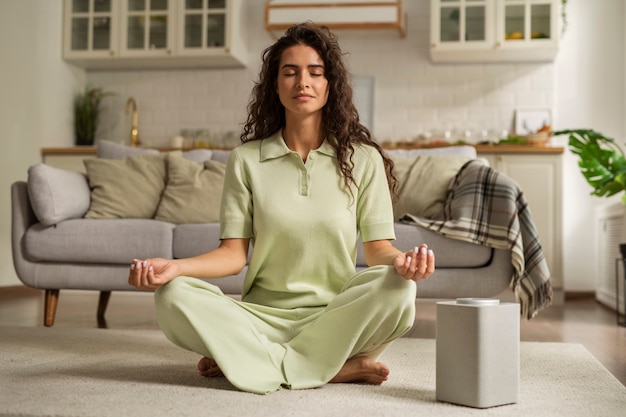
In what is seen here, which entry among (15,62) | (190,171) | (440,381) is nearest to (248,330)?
(440,381)

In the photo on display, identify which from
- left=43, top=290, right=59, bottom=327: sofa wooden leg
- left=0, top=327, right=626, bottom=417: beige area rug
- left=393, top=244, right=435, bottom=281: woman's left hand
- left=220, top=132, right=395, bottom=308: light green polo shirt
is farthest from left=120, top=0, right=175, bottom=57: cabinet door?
left=393, top=244, right=435, bottom=281: woman's left hand

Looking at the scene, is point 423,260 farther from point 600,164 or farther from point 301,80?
point 600,164

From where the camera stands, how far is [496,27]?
5.04 meters

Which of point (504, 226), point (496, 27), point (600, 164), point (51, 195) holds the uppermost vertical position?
point (496, 27)

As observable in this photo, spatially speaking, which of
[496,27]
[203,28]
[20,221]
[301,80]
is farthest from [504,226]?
[203,28]

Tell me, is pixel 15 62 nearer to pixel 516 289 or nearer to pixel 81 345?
pixel 81 345

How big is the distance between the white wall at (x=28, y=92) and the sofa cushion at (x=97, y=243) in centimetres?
195

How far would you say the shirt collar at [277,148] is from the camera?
1.93 metres

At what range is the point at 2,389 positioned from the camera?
171 centimetres

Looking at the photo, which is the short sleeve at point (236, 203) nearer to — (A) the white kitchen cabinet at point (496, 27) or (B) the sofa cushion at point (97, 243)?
(B) the sofa cushion at point (97, 243)

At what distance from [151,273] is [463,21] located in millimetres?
4012

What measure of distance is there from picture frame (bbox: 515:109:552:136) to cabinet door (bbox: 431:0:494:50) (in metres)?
0.61

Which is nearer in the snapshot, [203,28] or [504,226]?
[504,226]

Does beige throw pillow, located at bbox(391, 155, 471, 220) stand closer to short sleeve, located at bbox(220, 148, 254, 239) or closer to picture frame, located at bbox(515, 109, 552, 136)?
short sleeve, located at bbox(220, 148, 254, 239)
